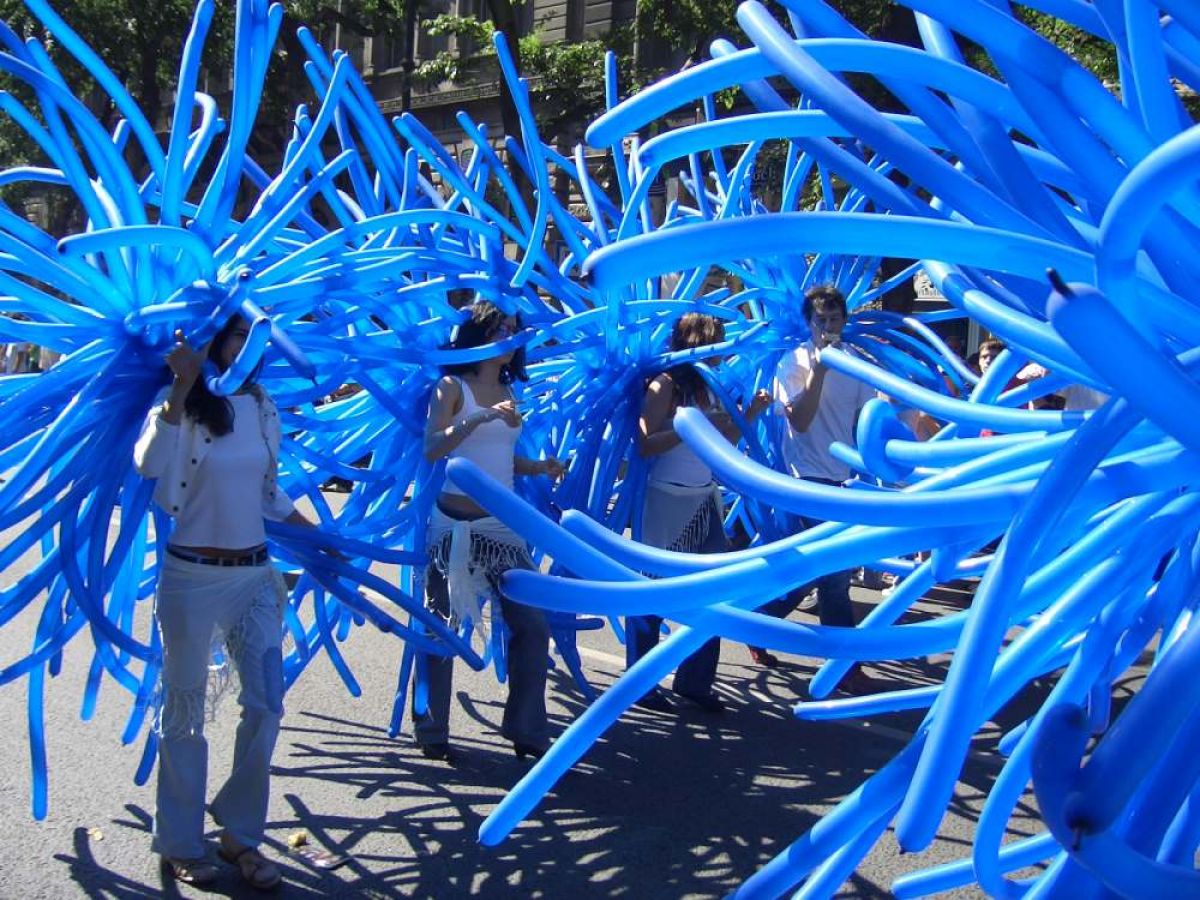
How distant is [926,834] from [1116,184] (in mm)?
529

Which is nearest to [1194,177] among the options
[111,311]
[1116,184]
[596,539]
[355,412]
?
[1116,184]

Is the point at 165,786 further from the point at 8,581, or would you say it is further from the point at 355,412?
the point at 8,581

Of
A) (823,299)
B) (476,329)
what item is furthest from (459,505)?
(823,299)

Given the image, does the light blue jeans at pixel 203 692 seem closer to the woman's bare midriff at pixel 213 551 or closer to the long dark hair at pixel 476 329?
the woman's bare midriff at pixel 213 551

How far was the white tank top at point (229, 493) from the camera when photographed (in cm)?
328

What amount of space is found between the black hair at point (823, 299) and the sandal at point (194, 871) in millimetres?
2939

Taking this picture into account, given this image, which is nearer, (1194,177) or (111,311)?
(1194,177)

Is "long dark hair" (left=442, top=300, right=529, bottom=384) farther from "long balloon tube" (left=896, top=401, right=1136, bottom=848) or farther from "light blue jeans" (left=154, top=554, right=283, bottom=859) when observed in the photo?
"long balloon tube" (left=896, top=401, right=1136, bottom=848)

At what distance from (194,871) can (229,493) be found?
3.21 ft

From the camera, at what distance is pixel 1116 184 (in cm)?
102

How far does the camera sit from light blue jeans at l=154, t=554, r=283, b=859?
3285 millimetres

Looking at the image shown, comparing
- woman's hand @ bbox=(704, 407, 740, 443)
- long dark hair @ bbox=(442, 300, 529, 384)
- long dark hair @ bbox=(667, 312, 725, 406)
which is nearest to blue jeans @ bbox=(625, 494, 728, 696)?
woman's hand @ bbox=(704, 407, 740, 443)

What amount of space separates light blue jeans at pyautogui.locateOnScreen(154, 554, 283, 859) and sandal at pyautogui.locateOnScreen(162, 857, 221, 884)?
0.09ft

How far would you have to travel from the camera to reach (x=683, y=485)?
192 inches
